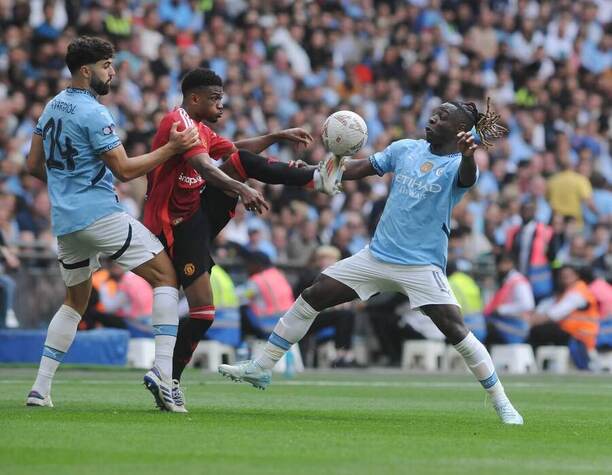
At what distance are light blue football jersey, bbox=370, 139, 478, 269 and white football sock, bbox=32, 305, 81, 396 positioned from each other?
2.26 meters

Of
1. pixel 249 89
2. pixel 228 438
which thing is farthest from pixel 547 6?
pixel 228 438

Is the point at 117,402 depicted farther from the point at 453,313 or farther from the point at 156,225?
the point at 453,313

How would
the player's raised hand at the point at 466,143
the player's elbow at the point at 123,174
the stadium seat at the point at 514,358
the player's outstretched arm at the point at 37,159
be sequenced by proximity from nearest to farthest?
the player's raised hand at the point at 466,143
the player's elbow at the point at 123,174
the player's outstretched arm at the point at 37,159
the stadium seat at the point at 514,358

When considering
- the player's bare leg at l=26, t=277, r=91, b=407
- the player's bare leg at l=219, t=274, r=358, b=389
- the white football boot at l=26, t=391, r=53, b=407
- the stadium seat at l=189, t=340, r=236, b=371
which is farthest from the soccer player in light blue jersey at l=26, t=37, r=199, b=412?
the stadium seat at l=189, t=340, r=236, b=371

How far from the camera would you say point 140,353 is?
18984 mm

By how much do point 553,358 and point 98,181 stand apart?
42.3 ft

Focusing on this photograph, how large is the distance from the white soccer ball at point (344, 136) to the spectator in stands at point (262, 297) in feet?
31.4

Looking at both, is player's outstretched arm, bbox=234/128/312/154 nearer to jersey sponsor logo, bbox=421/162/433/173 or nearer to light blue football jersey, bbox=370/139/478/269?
light blue football jersey, bbox=370/139/478/269

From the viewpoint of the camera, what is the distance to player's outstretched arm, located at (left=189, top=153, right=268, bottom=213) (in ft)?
32.1

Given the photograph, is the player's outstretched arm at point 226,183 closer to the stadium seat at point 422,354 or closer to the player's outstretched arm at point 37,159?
the player's outstretched arm at point 37,159

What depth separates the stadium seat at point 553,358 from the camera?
21.6m

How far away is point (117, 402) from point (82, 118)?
2.60 m

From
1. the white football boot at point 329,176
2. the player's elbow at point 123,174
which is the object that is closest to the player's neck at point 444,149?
the white football boot at point 329,176

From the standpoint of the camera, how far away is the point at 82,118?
9969mm
